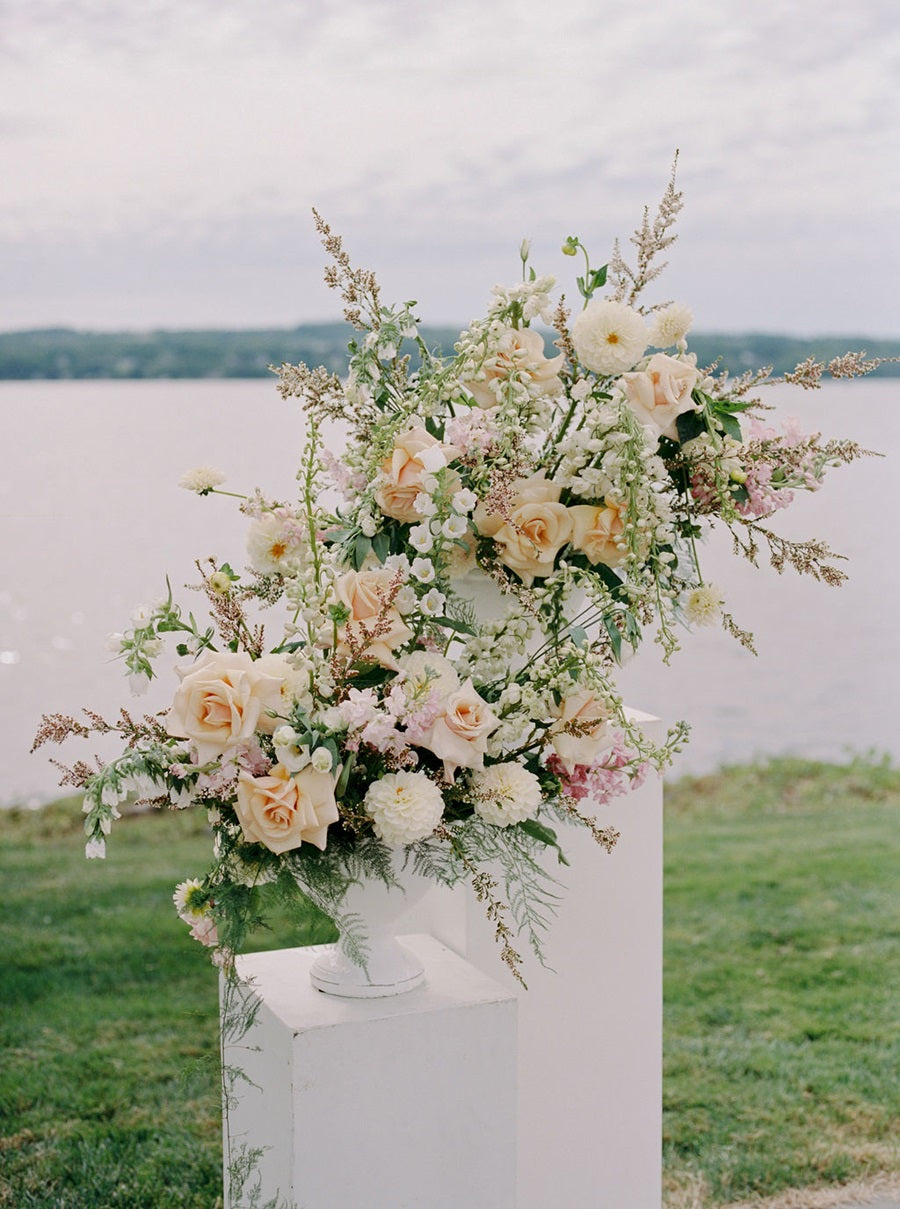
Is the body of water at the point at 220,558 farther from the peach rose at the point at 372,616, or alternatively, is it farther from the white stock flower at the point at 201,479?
the peach rose at the point at 372,616

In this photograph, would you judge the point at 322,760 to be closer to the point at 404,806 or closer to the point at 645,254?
the point at 404,806

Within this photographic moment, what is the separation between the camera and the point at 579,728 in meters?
1.31

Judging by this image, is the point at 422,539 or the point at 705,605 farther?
the point at 705,605

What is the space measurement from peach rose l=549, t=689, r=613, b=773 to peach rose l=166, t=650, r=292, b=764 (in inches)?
11.2

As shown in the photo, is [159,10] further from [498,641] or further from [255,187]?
[498,641]

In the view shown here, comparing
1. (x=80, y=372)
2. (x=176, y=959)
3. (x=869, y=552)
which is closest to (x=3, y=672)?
(x=80, y=372)

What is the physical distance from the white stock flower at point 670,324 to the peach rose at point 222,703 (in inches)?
21.8

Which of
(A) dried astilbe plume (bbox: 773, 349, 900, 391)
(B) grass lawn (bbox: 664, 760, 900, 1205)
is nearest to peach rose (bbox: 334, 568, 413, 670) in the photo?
(A) dried astilbe plume (bbox: 773, 349, 900, 391)

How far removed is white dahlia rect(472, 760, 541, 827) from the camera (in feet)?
4.06

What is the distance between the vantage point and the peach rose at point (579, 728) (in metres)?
1.31

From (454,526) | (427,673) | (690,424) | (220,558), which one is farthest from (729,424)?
(220,558)

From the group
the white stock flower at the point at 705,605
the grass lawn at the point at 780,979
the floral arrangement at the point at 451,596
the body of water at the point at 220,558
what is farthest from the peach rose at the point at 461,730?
the body of water at the point at 220,558

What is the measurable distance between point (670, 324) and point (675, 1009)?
2.50 m

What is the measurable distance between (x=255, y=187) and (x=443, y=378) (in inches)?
133
